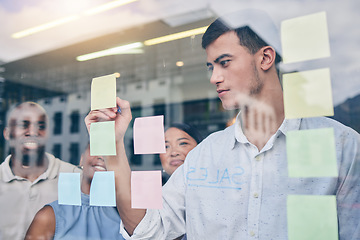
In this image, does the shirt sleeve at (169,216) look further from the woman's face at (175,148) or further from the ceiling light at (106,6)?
the ceiling light at (106,6)

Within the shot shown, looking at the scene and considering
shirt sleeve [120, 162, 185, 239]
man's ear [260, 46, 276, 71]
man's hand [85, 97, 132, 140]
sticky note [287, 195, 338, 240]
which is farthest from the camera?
man's hand [85, 97, 132, 140]

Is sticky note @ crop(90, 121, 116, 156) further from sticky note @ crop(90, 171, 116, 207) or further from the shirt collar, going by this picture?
the shirt collar

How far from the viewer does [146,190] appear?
106 centimetres

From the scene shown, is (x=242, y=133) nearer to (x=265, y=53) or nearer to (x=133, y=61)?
(x=265, y=53)

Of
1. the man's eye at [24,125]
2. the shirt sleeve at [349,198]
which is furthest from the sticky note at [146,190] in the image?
the man's eye at [24,125]

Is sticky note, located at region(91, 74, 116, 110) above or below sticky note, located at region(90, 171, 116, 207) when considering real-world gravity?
above

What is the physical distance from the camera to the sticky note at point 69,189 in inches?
48.7

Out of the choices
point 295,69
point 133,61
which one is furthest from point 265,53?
point 133,61

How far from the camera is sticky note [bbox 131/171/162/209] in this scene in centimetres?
104

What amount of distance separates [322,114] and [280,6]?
0.38m

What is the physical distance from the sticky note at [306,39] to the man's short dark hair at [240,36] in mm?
47

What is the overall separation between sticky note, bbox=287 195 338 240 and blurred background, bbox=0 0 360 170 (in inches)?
9.0

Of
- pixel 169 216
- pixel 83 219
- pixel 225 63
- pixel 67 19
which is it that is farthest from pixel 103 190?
pixel 67 19

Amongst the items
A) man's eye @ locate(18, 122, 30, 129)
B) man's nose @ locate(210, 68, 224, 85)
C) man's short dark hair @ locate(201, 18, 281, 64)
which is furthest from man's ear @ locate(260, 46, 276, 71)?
man's eye @ locate(18, 122, 30, 129)
